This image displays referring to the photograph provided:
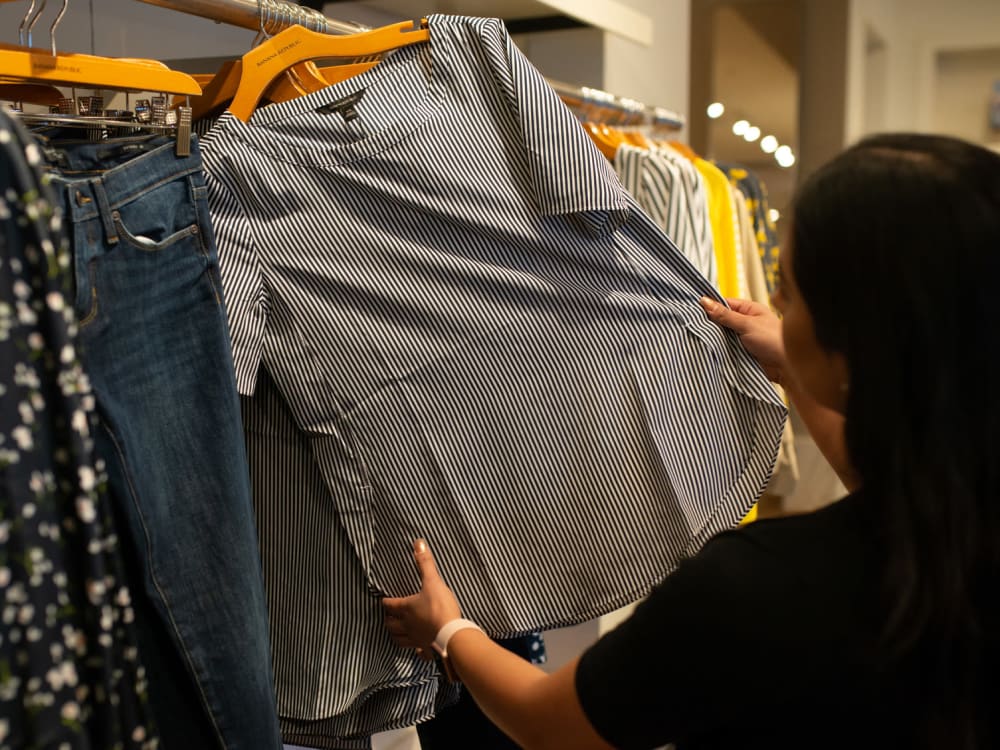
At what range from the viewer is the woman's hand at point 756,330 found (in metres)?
1.18

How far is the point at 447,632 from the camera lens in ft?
3.37

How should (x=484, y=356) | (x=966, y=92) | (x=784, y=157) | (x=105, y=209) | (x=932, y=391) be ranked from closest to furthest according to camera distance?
(x=932, y=391) < (x=105, y=209) < (x=484, y=356) < (x=966, y=92) < (x=784, y=157)

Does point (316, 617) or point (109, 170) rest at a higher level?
point (109, 170)

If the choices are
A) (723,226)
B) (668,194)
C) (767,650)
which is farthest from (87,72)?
(723,226)

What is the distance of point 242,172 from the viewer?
3.64 feet

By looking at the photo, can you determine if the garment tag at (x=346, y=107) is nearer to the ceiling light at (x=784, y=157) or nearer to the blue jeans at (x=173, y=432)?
the blue jeans at (x=173, y=432)

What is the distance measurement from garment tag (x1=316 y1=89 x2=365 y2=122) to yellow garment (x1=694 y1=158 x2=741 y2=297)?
118 centimetres

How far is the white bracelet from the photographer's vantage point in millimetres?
1019

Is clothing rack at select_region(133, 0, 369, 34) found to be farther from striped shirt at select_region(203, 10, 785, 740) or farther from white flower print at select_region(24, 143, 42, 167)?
white flower print at select_region(24, 143, 42, 167)

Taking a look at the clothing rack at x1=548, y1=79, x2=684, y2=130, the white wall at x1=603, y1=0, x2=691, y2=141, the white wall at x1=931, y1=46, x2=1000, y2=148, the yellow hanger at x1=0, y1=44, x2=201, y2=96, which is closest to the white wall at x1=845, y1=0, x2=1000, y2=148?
the white wall at x1=931, y1=46, x2=1000, y2=148

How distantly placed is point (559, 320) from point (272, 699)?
0.52 metres

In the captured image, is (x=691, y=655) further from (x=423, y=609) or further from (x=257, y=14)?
(x=257, y=14)

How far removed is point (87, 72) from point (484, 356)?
503 mm

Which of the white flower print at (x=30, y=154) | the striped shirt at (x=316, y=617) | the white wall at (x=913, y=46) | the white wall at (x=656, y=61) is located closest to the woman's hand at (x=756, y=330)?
the striped shirt at (x=316, y=617)
